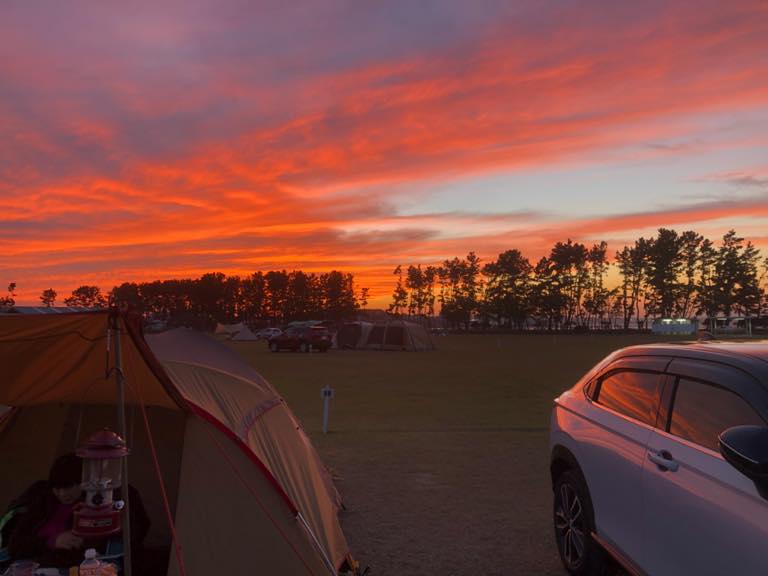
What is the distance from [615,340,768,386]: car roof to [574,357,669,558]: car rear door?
9cm

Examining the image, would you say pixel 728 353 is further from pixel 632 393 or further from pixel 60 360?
pixel 60 360

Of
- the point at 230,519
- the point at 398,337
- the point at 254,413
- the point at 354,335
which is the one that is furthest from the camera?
the point at 354,335

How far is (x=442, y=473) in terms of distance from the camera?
878 centimetres

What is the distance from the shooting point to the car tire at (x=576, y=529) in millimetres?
4934

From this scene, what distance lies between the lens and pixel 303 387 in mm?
19500

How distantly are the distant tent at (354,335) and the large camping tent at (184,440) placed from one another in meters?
40.4

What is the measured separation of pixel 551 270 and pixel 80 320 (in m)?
113

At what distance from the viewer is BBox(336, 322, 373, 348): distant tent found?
46.8 meters

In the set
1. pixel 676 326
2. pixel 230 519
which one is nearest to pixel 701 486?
pixel 230 519

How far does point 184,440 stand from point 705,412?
11.8 feet

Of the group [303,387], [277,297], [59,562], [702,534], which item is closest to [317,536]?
[59,562]

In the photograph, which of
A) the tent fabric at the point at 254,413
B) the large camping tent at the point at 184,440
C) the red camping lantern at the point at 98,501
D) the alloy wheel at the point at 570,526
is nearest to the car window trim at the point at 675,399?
the alloy wheel at the point at 570,526

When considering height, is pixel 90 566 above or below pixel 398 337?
above

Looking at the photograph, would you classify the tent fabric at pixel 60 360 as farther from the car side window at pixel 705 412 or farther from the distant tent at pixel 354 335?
the distant tent at pixel 354 335
